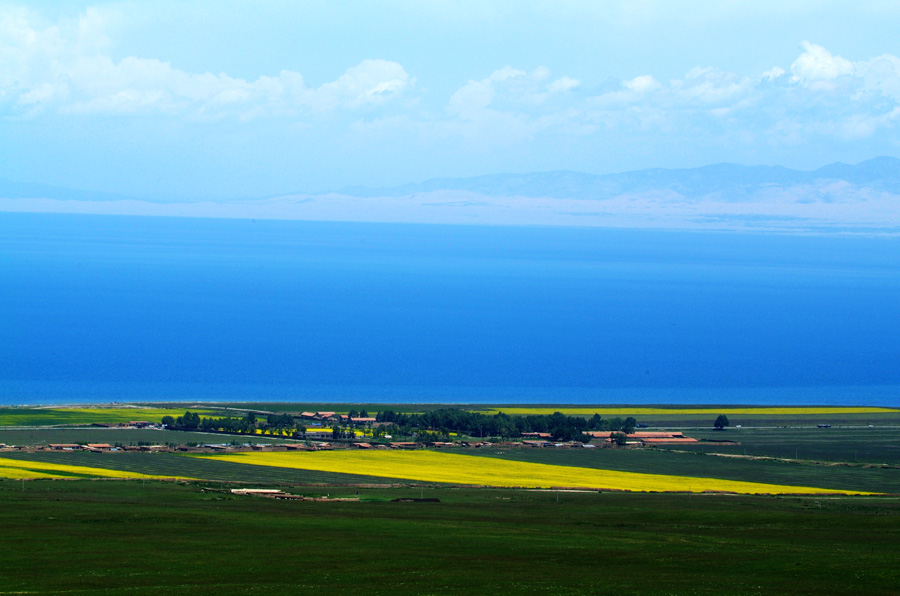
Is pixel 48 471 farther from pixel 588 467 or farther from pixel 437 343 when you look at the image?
pixel 437 343

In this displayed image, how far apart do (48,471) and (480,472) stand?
58.2 feet

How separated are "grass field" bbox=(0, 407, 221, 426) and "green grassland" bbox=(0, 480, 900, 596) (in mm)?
21015

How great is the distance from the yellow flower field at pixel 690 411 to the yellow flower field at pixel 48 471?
28922 mm

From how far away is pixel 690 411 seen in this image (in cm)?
7112

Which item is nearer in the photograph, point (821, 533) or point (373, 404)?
point (821, 533)

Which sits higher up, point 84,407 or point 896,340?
point 896,340

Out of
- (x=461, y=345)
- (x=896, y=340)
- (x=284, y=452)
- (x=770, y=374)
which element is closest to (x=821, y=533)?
(x=284, y=452)

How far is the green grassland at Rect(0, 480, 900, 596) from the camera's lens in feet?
71.5

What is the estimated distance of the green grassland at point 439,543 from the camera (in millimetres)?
21781

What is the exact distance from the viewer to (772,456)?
53438 millimetres

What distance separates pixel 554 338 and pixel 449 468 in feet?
229

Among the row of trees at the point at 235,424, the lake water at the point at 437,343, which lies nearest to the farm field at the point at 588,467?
the row of trees at the point at 235,424

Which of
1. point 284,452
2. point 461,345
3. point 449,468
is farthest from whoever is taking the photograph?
point 461,345

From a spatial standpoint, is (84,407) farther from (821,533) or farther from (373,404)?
(821,533)
